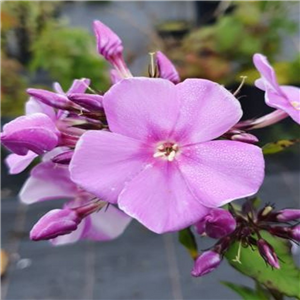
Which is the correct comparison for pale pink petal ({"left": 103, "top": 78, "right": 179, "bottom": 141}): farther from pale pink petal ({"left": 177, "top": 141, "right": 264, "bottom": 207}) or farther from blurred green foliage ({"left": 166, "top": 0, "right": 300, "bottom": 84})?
blurred green foliage ({"left": 166, "top": 0, "right": 300, "bottom": 84})

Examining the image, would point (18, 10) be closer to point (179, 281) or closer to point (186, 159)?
point (179, 281)

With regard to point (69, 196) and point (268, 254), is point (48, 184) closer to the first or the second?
point (69, 196)

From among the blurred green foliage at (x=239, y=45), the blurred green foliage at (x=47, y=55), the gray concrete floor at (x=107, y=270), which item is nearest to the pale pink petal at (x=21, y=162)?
the gray concrete floor at (x=107, y=270)

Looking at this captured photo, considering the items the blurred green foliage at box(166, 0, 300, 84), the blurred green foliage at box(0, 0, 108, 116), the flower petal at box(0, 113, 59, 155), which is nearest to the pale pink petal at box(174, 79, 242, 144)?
the flower petal at box(0, 113, 59, 155)

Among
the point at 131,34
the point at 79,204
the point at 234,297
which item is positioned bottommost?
the point at 131,34

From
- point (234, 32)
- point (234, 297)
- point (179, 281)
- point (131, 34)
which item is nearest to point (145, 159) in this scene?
point (234, 297)

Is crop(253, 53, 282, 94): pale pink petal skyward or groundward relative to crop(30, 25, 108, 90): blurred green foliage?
skyward

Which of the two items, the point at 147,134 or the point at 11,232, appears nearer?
the point at 147,134
